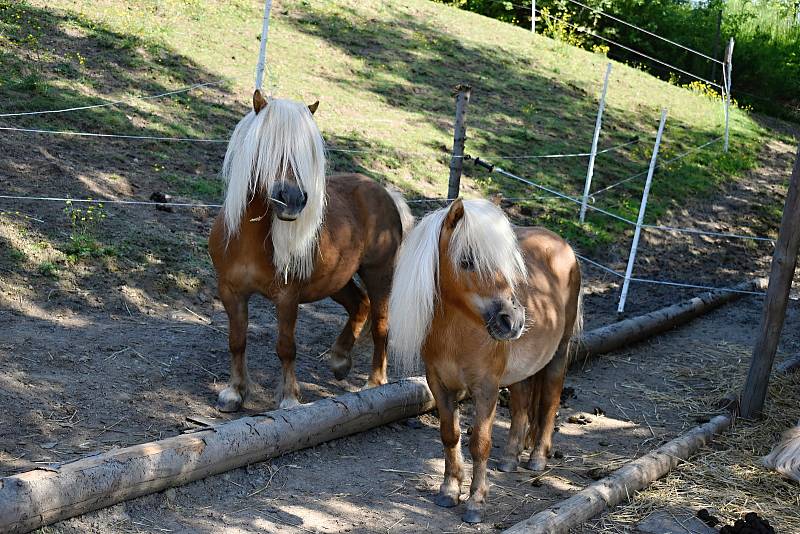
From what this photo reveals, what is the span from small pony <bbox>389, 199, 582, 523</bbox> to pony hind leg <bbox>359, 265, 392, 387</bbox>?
1589 mm

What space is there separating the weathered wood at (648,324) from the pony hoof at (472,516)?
322cm

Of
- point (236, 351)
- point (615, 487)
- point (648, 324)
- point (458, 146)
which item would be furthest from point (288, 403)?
point (648, 324)

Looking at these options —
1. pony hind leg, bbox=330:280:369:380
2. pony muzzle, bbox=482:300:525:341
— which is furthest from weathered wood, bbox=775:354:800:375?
pony muzzle, bbox=482:300:525:341

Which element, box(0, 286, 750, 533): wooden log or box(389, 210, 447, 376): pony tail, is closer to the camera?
box(0, 286, 750, 533): wooden log

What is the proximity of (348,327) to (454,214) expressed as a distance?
2.52 metres

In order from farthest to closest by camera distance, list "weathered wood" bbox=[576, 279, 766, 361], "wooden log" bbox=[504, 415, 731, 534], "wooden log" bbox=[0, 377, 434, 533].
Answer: "weathered wood" bbox=[576, 279, 766, 361]
"wooden log" bbox=[504, 415, 731, 534]
"wooden log" bbox=[0, 377, 434, 533]

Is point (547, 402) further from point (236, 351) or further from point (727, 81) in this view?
point (727, 81)

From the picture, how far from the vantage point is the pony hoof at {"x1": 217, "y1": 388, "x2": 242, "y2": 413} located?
5.98m

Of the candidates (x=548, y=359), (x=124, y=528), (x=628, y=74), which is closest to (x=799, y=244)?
(x=548, y=359)

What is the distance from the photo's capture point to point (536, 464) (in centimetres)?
580

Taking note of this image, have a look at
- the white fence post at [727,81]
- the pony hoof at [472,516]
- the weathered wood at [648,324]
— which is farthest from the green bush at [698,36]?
the pony hoof at [472,516]

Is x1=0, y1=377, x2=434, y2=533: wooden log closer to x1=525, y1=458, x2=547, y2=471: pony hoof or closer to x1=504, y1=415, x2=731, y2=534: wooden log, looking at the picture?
x1=525, y1=458, x2=547, y2=471: pony hoof

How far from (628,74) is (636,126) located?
396 cm

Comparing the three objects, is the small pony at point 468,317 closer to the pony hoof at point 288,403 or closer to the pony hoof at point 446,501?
the pony hoof at point 446,501
